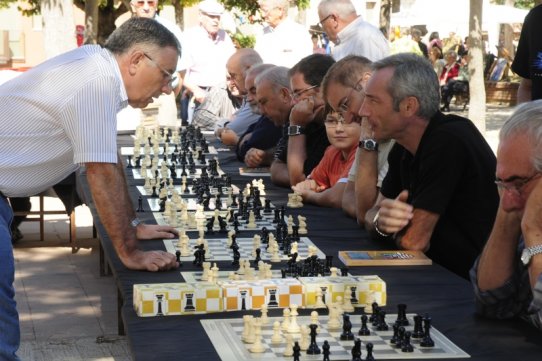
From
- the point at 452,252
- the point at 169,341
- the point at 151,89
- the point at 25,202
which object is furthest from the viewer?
the point at 25,202

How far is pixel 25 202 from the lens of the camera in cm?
771

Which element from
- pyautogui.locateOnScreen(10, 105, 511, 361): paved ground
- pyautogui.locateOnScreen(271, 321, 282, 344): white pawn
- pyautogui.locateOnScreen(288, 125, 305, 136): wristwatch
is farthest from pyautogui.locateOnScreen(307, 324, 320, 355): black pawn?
pyautogui.locateOnScreen(288, 125, 305, 136): wristwatch

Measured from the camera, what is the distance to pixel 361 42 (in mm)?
7777

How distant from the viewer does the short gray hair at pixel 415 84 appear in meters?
4.08

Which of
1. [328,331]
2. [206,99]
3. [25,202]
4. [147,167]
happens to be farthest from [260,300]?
[206,99]

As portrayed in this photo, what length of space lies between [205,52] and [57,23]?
2.31 m

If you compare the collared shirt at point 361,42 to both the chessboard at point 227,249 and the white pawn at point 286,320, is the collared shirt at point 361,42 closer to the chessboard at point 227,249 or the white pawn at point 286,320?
the chessboard at point 227,249

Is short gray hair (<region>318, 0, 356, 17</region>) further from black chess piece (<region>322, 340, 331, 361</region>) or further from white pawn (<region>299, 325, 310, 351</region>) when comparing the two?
black chess piece (<region>322, 340, 331, 361</region>)

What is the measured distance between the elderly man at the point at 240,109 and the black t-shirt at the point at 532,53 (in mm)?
2661

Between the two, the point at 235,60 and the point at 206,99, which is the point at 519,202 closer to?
the point at 235,60

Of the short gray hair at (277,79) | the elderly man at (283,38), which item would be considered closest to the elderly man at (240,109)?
the elderly man at (283,38)

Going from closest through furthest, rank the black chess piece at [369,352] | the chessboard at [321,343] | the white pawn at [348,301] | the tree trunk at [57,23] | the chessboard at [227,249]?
the black chess piece at [369,352], the chessboard at [321,343], the white pawn at [348,301], the chessboard at [227,249], the tree trunk at [57,23]

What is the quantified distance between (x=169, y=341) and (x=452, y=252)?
63.3 inches

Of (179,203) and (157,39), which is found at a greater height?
(157,39)
